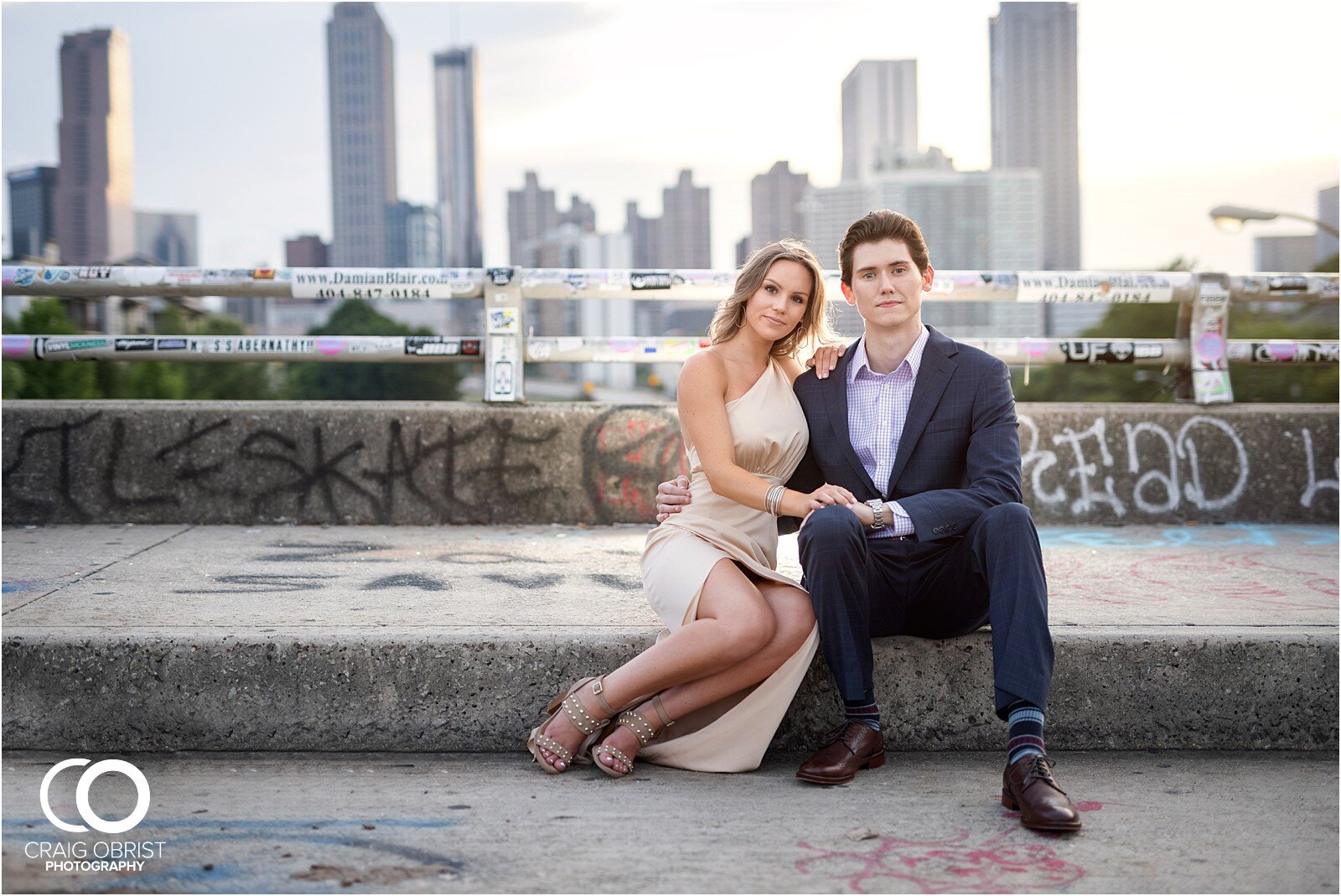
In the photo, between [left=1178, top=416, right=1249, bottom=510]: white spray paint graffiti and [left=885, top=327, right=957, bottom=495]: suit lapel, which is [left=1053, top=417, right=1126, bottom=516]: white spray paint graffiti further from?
[left=885, top=327, right=957, bottom=495]: suit lapel

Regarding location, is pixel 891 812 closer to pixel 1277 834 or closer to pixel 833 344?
pixel 1277 834

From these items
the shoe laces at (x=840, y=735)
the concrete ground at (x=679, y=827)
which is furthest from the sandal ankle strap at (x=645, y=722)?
the shoe laces at (x=840, y=735)

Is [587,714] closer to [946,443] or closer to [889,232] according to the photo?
[946,443]

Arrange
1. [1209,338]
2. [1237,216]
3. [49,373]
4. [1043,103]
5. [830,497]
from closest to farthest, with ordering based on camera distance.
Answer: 1. [830,497]
2. [1209,338]
3. [1237,216]
4. [49,373]
5. [1043,103]

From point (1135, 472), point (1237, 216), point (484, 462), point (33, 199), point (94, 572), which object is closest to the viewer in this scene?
point (94, 572)

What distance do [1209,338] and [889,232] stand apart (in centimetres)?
310

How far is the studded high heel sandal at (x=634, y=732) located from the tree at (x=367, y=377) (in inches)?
3276

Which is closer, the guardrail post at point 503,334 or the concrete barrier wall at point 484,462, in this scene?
the concrete barrier wall at point 484,462

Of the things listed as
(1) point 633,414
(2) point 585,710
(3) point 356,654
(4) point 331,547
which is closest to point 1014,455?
(2) point 585,710

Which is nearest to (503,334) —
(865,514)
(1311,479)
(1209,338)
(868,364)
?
(868,364)

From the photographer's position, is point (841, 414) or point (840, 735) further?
point (841, 414)

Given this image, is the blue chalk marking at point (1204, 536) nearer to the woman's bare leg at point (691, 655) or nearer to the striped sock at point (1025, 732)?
the striped sock at point (1025, 732)

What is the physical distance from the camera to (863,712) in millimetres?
2889

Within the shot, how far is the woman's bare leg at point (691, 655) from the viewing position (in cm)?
285
